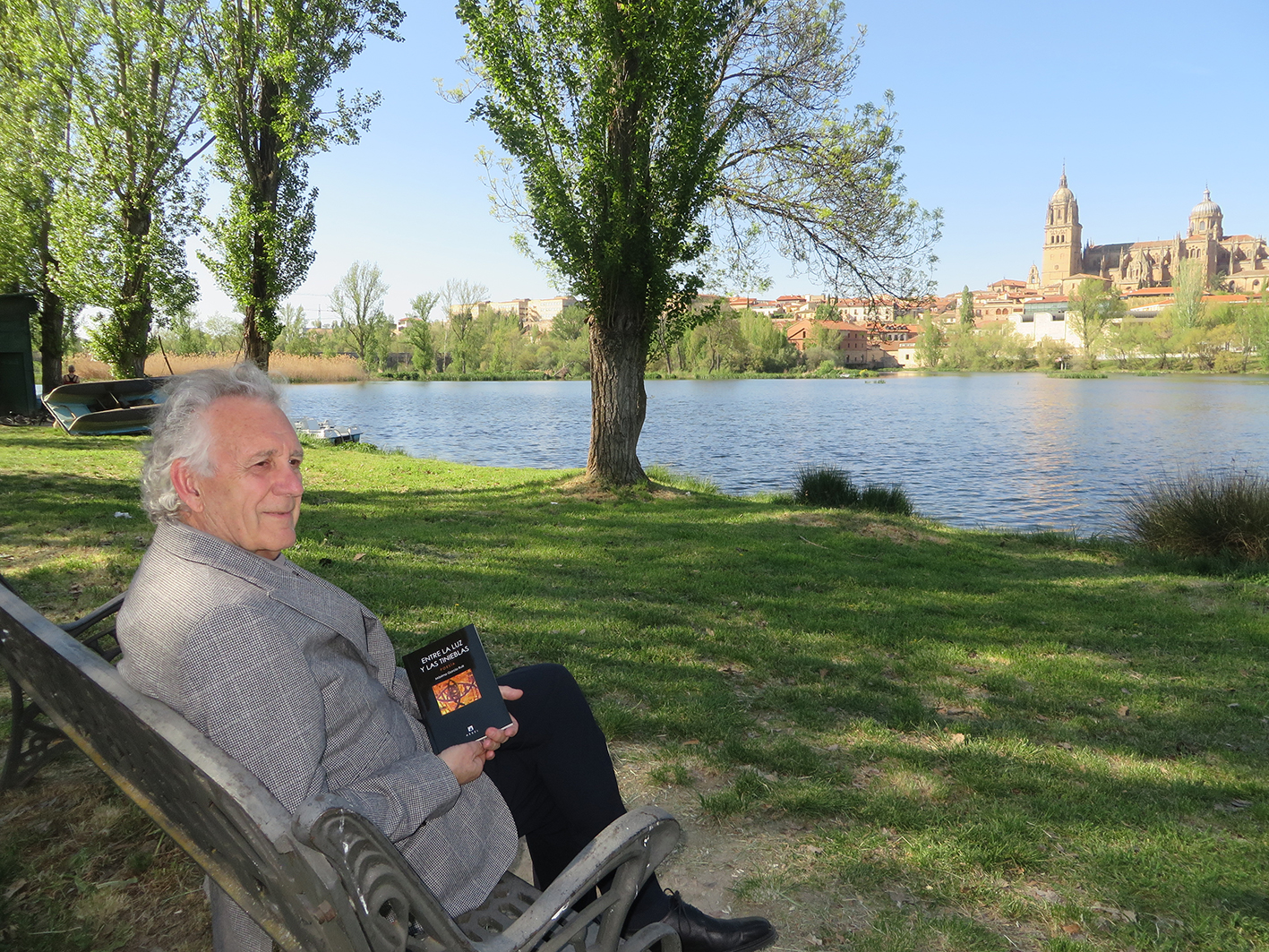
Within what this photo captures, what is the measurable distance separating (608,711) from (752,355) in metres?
96.1

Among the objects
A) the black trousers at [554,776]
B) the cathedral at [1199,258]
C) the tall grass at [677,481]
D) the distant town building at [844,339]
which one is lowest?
the tall grass at [677,481]

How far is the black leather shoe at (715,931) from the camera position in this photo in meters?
2.27

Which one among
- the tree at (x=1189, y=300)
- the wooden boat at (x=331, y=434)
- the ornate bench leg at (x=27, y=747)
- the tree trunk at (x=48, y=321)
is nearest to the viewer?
the ornate bench leg at (x=27, y=747)

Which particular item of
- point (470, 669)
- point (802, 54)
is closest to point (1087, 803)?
point (470, 669)

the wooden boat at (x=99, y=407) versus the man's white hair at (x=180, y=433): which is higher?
the man's white hair at (x=180, y=433)

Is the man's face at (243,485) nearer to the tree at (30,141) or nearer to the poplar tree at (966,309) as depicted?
the tree at (30,141)

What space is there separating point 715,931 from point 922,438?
99.8 feet

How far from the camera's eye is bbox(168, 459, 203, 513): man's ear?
6.37 feet

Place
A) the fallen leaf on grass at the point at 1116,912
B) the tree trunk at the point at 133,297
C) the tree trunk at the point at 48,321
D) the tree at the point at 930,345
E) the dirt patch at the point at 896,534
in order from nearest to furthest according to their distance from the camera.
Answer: the fallen leaf on grass at the point at 1116,912, the dirt patch at the point at 896,534, the tree trunk at the point at 133,297, the tree trunk at the point at 48,321, the tree at the point at 930,345

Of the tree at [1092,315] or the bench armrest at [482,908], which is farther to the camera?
the tree at [1092,315]

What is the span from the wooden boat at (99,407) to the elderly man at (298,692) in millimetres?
16662

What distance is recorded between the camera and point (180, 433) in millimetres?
1967

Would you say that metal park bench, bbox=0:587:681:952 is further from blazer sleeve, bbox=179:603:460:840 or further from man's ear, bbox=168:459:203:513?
man's ear, bbox=168:459:203:513

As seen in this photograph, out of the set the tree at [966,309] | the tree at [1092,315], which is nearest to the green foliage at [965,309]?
the tree at [966,309]
